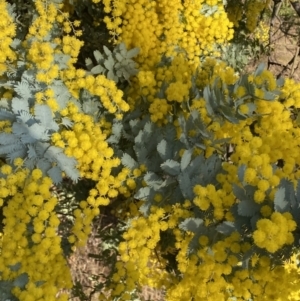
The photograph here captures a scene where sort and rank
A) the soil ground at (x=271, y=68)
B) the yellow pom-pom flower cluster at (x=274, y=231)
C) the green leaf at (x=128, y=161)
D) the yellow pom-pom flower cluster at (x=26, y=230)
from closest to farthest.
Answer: the yellow pom-pom flower cluster at (x=274, y=231)
the yellow pom-pom flower cluster at (x=26, y=230)
the green leaf at (x=128, y=161)
the soil ground at (x=271, y=68)

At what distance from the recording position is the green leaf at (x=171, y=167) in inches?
81.9

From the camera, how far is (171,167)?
2086mm

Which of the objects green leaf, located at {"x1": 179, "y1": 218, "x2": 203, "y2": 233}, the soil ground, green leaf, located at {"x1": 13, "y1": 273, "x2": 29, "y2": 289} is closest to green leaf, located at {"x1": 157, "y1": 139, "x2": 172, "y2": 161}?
green leaf, located at {"x1": 179, "y1": 218, "x2": 203, "y2": 233}

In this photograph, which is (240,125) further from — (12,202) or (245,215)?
(12,202)

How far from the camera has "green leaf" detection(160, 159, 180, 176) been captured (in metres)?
2.08

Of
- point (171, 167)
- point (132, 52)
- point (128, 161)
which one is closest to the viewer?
point (171, 167)

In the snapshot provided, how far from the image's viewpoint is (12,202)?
6.93 ft

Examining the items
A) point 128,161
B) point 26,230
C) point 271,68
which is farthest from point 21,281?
point 271,68

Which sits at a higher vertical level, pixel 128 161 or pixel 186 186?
pixel 128 161

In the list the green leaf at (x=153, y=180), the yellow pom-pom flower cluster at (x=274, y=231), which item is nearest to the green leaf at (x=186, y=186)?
the green leaf at (x=153, y=180)

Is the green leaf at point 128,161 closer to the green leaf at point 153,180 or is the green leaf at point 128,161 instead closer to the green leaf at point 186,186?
the green leaf at point 153,180

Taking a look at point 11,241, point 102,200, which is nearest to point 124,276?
point 102,200

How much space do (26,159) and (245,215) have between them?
113 cm

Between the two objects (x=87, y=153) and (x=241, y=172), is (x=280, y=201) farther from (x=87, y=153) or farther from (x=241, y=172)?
(x=87, y=153)
